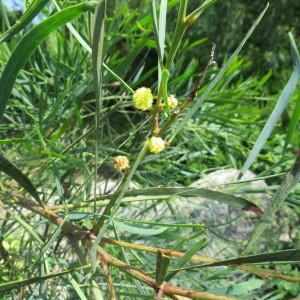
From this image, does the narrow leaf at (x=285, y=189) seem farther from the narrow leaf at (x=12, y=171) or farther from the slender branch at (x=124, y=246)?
the narrow leaf at (x=12, y=171)

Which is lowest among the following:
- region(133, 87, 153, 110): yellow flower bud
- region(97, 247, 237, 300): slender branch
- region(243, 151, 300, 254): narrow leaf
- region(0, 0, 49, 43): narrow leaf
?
region(97, 247, 237, 300): slender branch

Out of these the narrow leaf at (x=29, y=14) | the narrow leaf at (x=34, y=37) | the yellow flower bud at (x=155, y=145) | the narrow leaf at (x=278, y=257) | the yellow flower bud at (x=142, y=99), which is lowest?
the narrow leaf at (x=278, y=257)

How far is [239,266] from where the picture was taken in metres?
0.28

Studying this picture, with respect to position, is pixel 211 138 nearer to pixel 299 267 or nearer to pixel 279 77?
pixel 299 267

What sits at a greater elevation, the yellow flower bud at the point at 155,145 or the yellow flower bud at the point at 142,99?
the yellow flower bud at the point at 142,99

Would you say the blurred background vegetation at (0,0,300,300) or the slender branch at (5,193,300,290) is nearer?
the slender branch at (5,193,300,290)

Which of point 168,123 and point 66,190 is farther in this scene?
point 66,190

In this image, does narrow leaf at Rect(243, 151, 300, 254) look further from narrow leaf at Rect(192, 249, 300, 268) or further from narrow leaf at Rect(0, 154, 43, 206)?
narrow leaf at Rect(0, 154, 43, 206)

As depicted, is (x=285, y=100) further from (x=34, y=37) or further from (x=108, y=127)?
(x=108, y=127)

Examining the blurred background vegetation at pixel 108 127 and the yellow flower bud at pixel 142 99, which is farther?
the blurred background vegetation at pixel 108 127

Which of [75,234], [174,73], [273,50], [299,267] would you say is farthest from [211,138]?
[273,50]

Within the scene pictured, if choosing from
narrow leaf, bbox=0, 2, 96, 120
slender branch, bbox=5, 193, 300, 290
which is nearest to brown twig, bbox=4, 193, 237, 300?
slender branch, bbox=5, 193, 300, 290

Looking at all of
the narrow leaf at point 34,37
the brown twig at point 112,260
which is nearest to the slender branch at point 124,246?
the brown twig at point 112,260

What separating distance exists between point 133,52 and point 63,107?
13 cm
